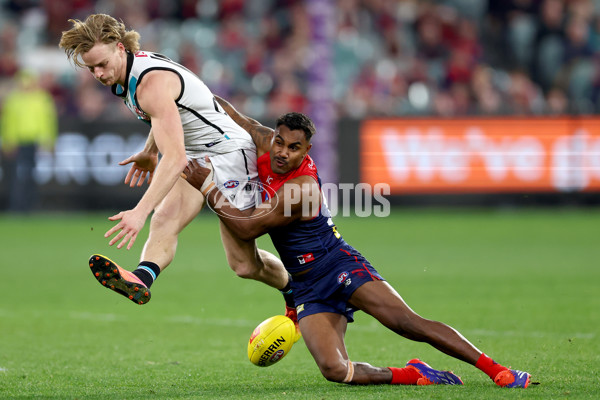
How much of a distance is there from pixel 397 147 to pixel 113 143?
215 inches

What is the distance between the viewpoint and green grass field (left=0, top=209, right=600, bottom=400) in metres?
6.27

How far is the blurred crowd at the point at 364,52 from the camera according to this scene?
781 inches

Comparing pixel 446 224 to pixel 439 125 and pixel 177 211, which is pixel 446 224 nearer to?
pixel 439 125

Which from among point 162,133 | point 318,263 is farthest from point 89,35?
point 318,263

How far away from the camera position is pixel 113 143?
18703 millimetres

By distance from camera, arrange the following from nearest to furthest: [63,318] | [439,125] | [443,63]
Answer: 1. [63,318]
2. [439,125]
3. [443,63]

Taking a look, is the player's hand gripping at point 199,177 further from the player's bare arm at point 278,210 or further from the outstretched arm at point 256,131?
the outstretched arm at point 256,131

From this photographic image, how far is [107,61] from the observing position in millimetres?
6438

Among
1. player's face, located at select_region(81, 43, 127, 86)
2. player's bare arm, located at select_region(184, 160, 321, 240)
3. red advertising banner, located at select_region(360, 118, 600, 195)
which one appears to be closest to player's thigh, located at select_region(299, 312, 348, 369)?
player's bare arm, located at select_region(184, 160, 321, 240)

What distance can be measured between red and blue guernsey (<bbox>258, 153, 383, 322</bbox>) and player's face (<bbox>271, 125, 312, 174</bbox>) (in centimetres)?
14

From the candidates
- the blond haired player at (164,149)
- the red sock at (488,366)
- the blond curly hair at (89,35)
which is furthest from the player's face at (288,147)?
the red sock at (488,366)

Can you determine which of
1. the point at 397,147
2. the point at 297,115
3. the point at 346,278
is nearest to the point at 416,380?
the point at 346,278

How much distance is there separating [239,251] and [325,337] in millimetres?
1045

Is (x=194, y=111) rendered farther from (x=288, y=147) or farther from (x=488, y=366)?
(x=488, y=366)
